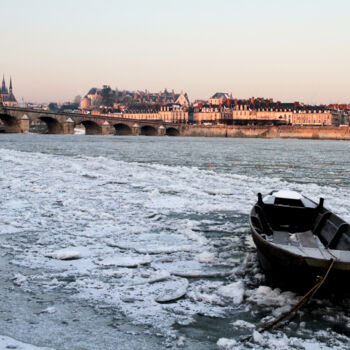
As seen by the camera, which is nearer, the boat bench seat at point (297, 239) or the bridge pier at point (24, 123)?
the boat bench seat at point (297, 239)

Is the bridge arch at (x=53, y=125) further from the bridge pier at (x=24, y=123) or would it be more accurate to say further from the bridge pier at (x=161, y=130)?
the bridge pier at (x=161, y=130)

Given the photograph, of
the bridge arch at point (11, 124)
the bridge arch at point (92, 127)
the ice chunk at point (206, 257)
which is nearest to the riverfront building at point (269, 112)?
the bridge arch at point (92, 127)

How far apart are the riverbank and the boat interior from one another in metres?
114

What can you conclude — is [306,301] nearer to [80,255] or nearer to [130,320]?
[130,320]

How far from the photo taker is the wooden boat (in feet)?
18.2

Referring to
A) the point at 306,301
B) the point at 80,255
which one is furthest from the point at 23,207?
the point at 306,301

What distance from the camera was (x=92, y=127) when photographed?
118m

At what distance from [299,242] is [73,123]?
103057 mm

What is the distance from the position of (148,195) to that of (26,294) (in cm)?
912

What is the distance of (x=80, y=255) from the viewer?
794 cm

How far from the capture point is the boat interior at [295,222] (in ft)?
25.7

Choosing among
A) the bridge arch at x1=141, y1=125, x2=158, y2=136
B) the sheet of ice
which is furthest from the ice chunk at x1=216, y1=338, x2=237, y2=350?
the bridge arch at x1=141, y1=125, x2=158, y2=136

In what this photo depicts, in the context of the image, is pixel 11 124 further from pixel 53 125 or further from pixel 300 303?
pixel 300 303

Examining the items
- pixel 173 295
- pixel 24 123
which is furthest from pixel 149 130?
pixel 173 295
